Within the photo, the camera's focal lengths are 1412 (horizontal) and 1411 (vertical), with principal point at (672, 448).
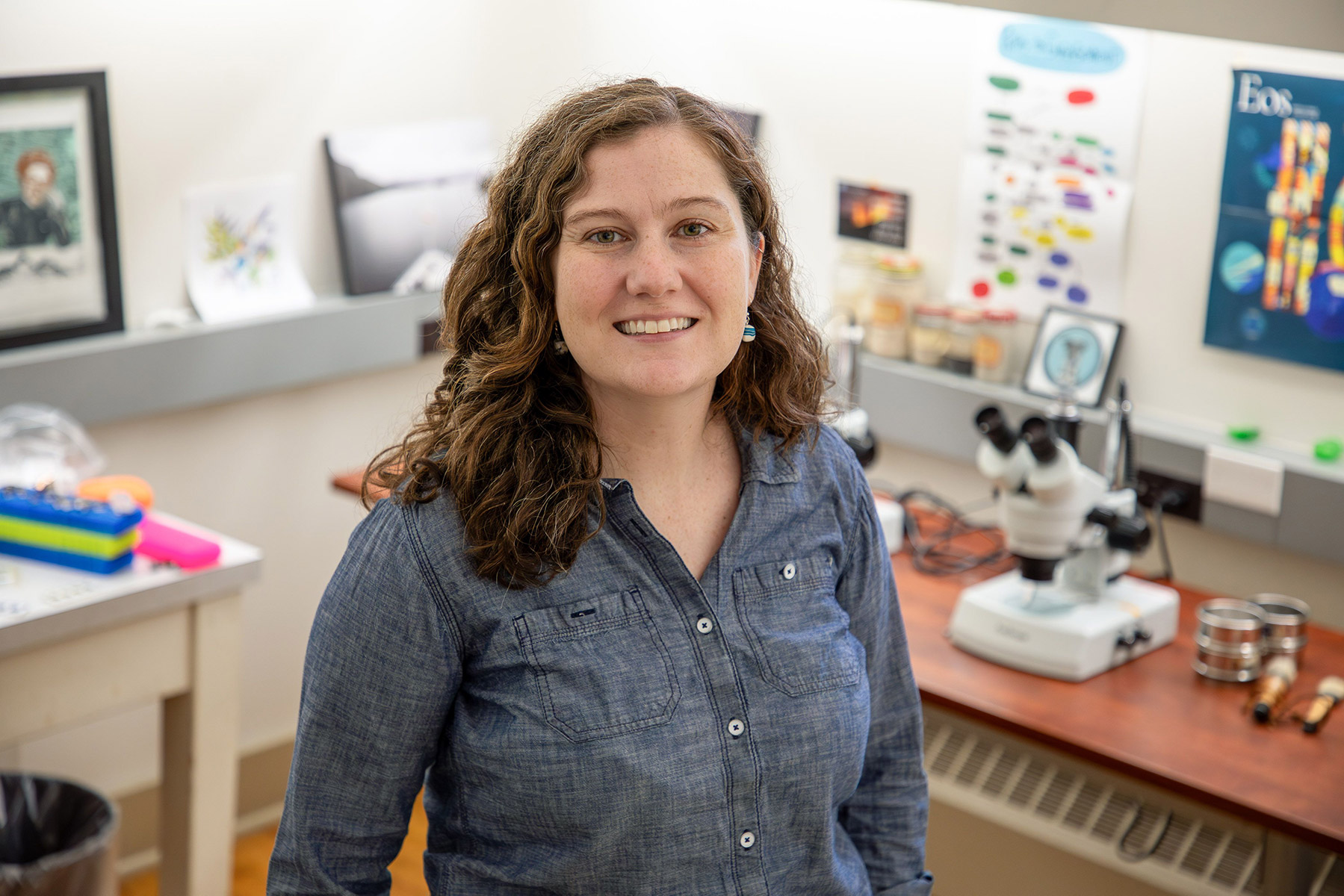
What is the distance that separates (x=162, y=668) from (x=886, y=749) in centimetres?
138

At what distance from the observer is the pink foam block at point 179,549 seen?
235 cm

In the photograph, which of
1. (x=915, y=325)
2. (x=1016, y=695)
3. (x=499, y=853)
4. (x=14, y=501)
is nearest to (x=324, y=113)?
(x=14, y=501)

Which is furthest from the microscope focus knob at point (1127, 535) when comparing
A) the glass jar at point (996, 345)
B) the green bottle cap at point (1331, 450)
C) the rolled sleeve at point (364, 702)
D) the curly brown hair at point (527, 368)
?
the rolled sleeve at point (364, 702)

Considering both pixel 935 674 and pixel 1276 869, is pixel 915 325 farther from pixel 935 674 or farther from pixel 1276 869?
pixel 1276 869

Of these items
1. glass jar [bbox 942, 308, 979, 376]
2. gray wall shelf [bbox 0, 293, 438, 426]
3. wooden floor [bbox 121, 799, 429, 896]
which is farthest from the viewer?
wooden floor [bbox 121, 799, 429, 896]

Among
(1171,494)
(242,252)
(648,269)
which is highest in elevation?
(648,269)

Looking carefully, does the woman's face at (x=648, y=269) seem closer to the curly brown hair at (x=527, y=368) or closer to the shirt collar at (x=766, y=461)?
the curly brown hair at (x=527, y=368)

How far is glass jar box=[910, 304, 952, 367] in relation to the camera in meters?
2.85

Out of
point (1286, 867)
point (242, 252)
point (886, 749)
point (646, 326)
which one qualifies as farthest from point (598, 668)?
point (242, 252)

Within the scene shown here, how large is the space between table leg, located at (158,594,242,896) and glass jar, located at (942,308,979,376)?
1.44 metres

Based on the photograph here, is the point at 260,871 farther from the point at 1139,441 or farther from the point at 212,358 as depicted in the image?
the point at 1139,441

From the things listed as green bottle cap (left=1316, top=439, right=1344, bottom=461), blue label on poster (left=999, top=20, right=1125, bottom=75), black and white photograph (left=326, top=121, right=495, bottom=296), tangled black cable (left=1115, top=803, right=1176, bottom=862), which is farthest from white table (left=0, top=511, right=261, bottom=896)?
green bottle cap (left=1316, top=439, right=1344, bottom=461)

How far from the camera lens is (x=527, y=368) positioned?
1.31 m

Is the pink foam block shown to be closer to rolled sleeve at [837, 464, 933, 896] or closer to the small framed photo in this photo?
rolled sleeve at [837, 464, 933, 896]
